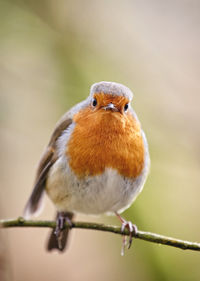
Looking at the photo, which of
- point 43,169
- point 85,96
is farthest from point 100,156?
point 85,96

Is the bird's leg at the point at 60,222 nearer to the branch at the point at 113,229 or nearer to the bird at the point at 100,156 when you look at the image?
the bird at the point at 100,156

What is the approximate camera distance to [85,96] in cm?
457

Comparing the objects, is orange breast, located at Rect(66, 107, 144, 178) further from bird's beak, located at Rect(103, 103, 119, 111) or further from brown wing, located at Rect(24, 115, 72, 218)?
brown wing, located at Rect(24, 115, 72, 218)

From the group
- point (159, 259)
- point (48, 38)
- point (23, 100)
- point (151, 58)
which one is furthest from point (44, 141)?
point (159, 259)

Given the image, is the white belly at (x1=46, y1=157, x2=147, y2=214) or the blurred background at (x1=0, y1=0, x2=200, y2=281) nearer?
the white belly at (x1=46, y1=157, x2=147, y2=214)

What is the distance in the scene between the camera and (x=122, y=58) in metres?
5.15

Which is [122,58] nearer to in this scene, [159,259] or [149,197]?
[149,197]

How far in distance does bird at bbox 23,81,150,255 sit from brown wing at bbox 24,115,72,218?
59 mm

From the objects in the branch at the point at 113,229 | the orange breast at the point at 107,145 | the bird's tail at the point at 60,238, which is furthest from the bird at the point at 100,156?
the branch at the point at 113,229

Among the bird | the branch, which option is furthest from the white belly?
the branch

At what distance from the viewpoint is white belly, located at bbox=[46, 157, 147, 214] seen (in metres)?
3.55

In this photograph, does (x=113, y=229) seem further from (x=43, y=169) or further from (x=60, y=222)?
(x=43, y=169)

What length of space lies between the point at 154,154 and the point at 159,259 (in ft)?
3.48

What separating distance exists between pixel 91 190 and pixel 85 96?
128 cm
